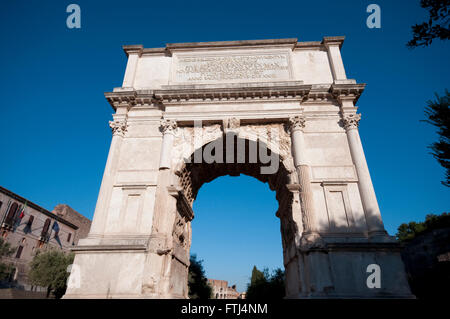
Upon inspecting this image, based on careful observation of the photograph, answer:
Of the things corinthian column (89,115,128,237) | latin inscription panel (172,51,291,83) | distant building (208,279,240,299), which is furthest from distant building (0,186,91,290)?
distant building (208,279,240,299)

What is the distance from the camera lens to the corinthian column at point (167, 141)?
32.1 ft

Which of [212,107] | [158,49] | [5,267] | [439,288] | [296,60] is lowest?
[439,288]

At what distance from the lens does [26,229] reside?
2447 centimetres

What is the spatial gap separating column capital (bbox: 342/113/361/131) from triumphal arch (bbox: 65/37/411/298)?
39mm

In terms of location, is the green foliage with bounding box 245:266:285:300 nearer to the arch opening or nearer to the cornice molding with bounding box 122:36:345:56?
the arch opening

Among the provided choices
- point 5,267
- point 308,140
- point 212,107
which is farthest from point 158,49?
point 5,267

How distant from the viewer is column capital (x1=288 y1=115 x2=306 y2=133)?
33.0 ft

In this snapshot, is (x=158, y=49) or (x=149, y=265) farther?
(x=158, y=49)

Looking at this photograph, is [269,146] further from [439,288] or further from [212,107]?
[439,288]

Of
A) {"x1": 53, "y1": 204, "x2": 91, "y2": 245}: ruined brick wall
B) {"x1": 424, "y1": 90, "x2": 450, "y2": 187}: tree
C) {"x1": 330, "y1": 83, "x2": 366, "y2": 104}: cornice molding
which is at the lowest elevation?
{"x1": 424, "y1": 90, "x2": 450, "y2": 187}: tree

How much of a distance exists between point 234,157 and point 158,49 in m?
→ 6.47

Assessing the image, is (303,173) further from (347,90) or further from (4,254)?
(4,254)

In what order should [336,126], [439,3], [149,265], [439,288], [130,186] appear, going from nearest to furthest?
[439,3] < [149,265] < [130,186] < [336,126] < [439,288]

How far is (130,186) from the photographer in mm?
9664
